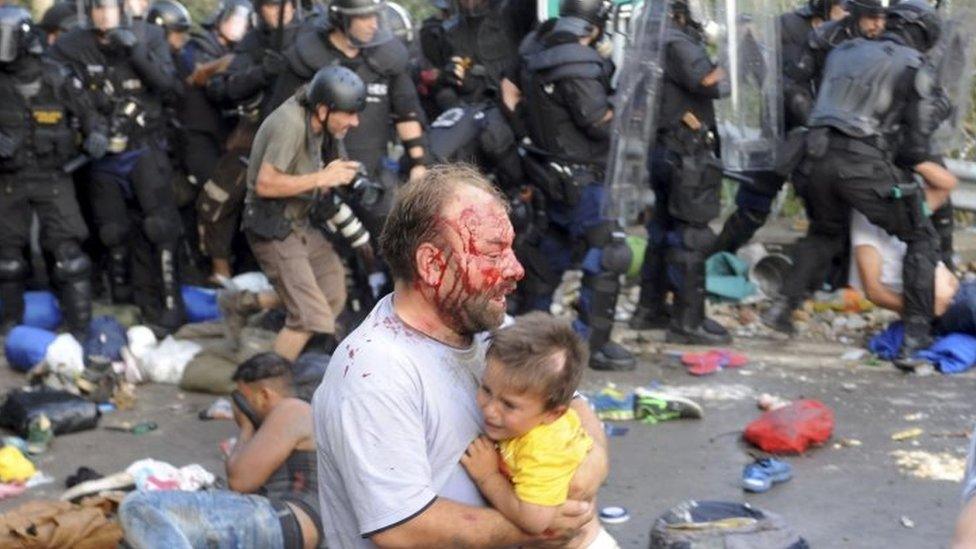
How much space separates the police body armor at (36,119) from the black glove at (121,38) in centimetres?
37

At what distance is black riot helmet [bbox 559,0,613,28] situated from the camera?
8570 millimetres

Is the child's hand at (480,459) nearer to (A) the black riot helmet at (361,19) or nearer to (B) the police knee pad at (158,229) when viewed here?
(A) the black riot helmet at (361,19)

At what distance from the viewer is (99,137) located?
9.03 m

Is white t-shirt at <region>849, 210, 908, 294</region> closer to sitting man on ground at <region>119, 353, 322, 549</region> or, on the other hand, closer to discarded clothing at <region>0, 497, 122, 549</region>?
sitting man on ground at <region>119, 353, 322, 549</region>

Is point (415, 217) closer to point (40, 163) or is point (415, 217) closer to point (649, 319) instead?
point (40, 163)

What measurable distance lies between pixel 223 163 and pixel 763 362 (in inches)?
132

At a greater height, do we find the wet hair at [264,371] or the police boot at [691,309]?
the wet hair at [264,371]

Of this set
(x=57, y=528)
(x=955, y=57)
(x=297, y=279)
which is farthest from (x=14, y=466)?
(x=955, y=57)

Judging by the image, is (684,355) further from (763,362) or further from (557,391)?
(557,391)

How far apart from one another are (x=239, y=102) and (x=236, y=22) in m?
1.32

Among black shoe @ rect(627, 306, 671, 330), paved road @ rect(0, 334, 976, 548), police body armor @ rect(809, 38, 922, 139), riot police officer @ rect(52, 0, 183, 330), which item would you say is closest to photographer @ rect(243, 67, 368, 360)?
paved road @ rect(0, 334, 976, 548)

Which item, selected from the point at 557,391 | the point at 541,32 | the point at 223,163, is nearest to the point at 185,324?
the point at 223,163

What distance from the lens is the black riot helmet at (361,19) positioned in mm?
8219

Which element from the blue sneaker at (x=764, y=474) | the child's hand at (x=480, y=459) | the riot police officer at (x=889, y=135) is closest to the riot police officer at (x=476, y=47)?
Answer: the riot police officer at (x=889, y=135)
